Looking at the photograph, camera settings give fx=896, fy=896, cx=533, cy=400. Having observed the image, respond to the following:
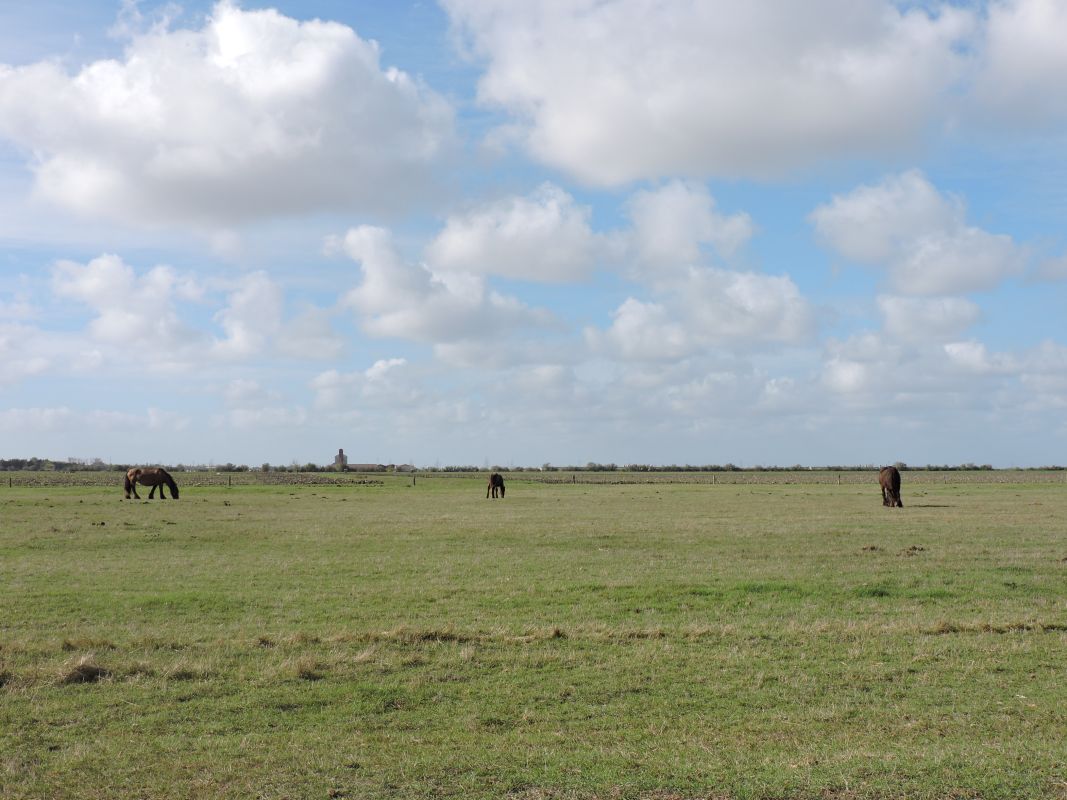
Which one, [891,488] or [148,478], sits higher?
[148,478]

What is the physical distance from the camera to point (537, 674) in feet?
35.3

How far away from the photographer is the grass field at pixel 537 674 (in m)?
7.32

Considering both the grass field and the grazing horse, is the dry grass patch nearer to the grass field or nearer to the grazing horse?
the grass field

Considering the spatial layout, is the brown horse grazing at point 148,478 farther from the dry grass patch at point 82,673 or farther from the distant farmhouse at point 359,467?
the distant farmhouse at point 359,467

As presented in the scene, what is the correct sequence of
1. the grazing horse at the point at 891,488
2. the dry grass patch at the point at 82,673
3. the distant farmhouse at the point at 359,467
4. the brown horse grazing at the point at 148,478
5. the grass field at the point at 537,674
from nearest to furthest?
the grass field at the point at 537,674
the dry grass patch at the point at 82,673
the grazing horse at the point at 891,488
the brown horse grazing at the point at 148,478
the distant farmhouse at the point at 359,467

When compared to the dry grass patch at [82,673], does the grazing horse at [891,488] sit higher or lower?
higher

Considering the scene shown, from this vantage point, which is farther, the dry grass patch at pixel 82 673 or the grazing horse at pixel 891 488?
the grazing horse at pixel 891 488

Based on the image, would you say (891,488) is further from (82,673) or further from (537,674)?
(82,673)

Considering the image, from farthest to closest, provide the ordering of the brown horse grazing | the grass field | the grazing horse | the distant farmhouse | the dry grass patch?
the distant farmhouse < the brown horse grazing < the grazing horse < the dry grass patch < the grass field

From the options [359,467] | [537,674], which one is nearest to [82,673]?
[537,674]

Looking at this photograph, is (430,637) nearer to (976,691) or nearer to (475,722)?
(475,722)

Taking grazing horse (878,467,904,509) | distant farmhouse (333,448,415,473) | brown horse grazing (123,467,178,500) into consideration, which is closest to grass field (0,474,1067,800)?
grazing horse (878,467,904,509)

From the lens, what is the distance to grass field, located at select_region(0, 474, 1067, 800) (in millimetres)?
7324

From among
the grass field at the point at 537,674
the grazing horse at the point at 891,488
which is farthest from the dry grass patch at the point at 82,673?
the grazing horse at the point at 891,488
